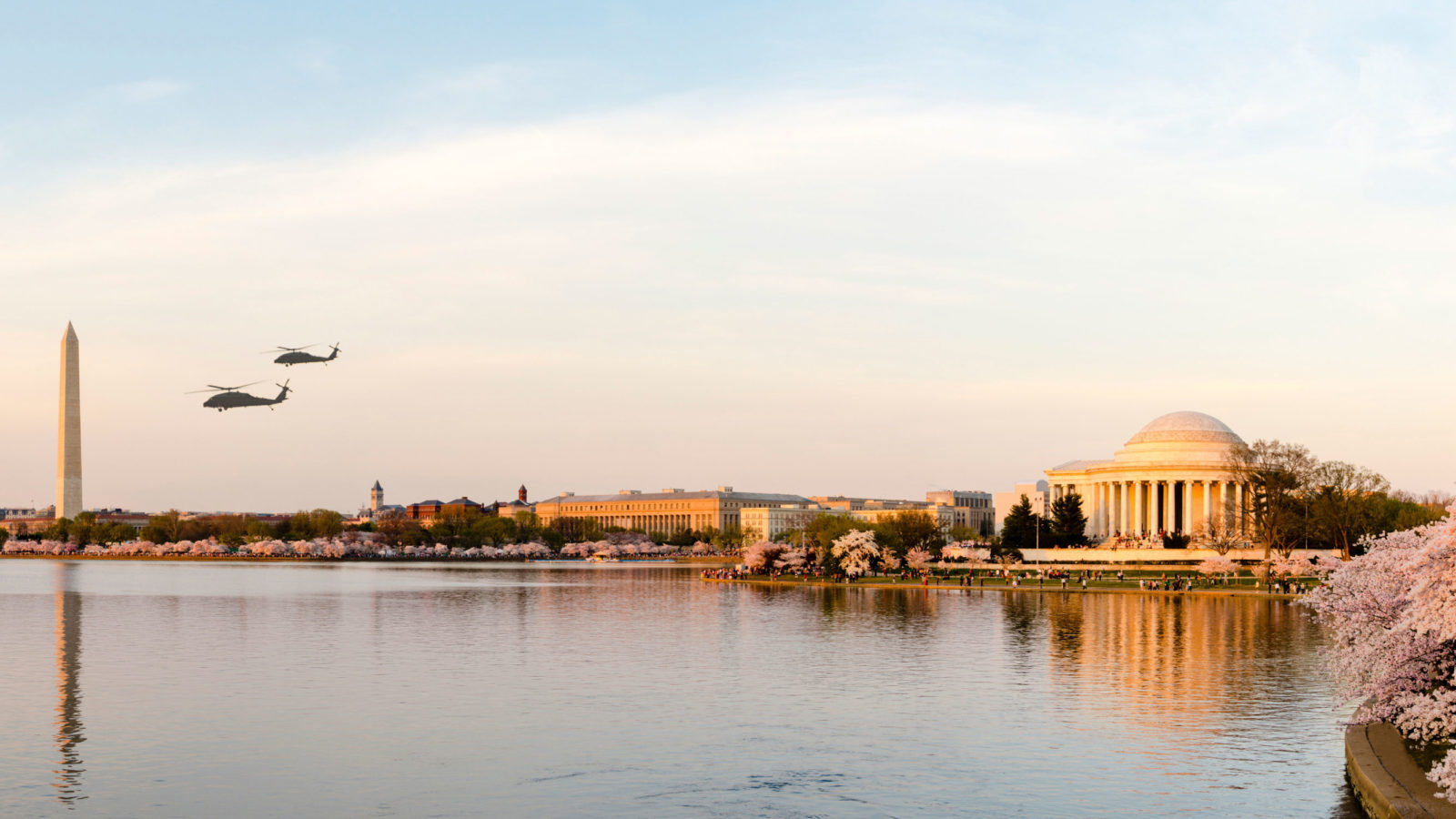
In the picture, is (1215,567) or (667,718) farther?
(1215,567)

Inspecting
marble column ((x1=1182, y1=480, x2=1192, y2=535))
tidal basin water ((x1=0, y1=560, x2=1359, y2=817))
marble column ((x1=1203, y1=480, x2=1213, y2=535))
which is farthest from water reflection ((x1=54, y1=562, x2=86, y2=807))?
marble column ((x1=1203, y1=480, x2=1213, y2=535))

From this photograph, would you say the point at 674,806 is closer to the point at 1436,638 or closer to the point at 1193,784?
the point at 1193,784

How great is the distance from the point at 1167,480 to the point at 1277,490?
3308 centimetres

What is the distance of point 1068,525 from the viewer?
5842 inches

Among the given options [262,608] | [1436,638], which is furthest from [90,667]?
[1436,638]

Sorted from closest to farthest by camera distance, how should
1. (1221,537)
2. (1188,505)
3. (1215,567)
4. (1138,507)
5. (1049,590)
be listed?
(1049,590)
(1215,567)
(1221,537)
(1188,505)
(1138,507)

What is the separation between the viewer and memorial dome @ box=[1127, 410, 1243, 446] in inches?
6265

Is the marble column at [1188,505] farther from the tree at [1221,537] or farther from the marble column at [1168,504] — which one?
the tree at [1221,537]

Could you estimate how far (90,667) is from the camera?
47.6m

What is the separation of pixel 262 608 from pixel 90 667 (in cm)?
3642

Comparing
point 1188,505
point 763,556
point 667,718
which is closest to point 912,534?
point 763,556

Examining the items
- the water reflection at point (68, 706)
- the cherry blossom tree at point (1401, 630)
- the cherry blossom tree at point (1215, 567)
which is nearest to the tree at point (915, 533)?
the cherry blossom tree at point (1215, 567)

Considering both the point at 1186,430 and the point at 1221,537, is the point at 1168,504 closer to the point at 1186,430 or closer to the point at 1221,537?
the point at 1186,430

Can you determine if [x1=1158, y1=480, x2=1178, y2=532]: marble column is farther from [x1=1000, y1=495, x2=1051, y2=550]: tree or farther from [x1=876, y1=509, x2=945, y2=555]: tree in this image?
[x1=876, y1=509, x2=945, y2=555]: tree
